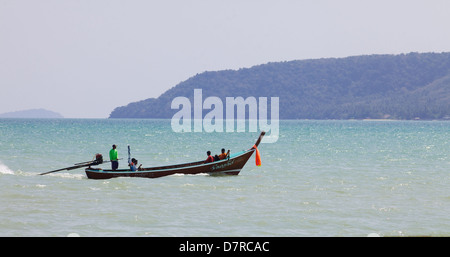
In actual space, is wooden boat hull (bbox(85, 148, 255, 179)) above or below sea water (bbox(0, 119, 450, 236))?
above

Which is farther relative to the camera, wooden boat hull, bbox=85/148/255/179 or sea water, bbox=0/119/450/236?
wooden boat hull, bbox=85/148/255/179

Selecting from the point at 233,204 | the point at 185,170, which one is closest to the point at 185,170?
the point at 185,170

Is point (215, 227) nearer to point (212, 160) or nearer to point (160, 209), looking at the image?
point (160, 209)

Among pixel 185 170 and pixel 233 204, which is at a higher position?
pixel 185 170

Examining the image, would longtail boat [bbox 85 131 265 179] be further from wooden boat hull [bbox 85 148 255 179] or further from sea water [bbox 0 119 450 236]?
sea water [bbox 0 119 450 236]

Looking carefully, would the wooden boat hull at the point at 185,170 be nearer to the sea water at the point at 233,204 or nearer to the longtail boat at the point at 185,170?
the longtail boat at the point at 185,170

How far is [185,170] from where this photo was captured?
1168 inches

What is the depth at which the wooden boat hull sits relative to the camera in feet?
92.6

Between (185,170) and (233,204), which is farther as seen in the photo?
(185,170)

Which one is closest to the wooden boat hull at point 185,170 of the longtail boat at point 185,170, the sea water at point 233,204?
the longtail boat at point 185,170

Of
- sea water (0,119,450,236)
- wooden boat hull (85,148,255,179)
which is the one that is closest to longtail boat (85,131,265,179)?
wooden boat hull (85,148,255,179)

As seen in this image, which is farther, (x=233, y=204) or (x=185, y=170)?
(x=185, y=170)

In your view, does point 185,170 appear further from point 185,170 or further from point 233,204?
point 233,204
